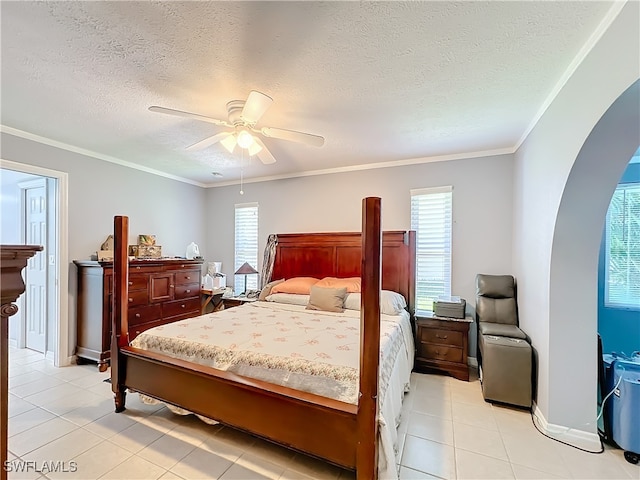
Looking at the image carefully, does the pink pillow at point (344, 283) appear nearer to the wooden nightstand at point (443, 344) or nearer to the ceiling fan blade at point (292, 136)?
the wooden nightstand at point (443, 344)

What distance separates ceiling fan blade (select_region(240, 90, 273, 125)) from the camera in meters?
1.90

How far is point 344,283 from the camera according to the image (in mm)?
3764

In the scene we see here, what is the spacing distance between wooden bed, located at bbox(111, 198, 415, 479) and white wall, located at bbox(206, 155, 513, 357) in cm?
226

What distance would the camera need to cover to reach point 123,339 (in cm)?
250

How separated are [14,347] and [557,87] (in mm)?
7074

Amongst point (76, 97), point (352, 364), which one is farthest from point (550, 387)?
point (76, 97)

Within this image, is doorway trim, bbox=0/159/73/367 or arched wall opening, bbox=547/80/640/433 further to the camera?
doorway trim, bbox=0/159/73/367

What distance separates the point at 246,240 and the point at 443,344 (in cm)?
356

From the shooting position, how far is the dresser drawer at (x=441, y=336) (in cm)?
326

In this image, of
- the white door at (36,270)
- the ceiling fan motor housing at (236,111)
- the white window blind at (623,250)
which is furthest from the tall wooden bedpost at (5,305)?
the white window blind at (623,250)

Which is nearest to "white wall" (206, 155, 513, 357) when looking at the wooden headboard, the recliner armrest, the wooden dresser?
the wooden headboard

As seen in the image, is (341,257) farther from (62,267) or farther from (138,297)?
(62,267)

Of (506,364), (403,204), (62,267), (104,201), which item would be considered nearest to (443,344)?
(506,364)

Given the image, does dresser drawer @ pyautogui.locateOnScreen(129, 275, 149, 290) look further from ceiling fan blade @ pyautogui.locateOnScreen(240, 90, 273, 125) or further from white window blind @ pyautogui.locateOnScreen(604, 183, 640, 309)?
white window blind @ pyautogui.locateOnScreen(604, 183, 640, 309)
